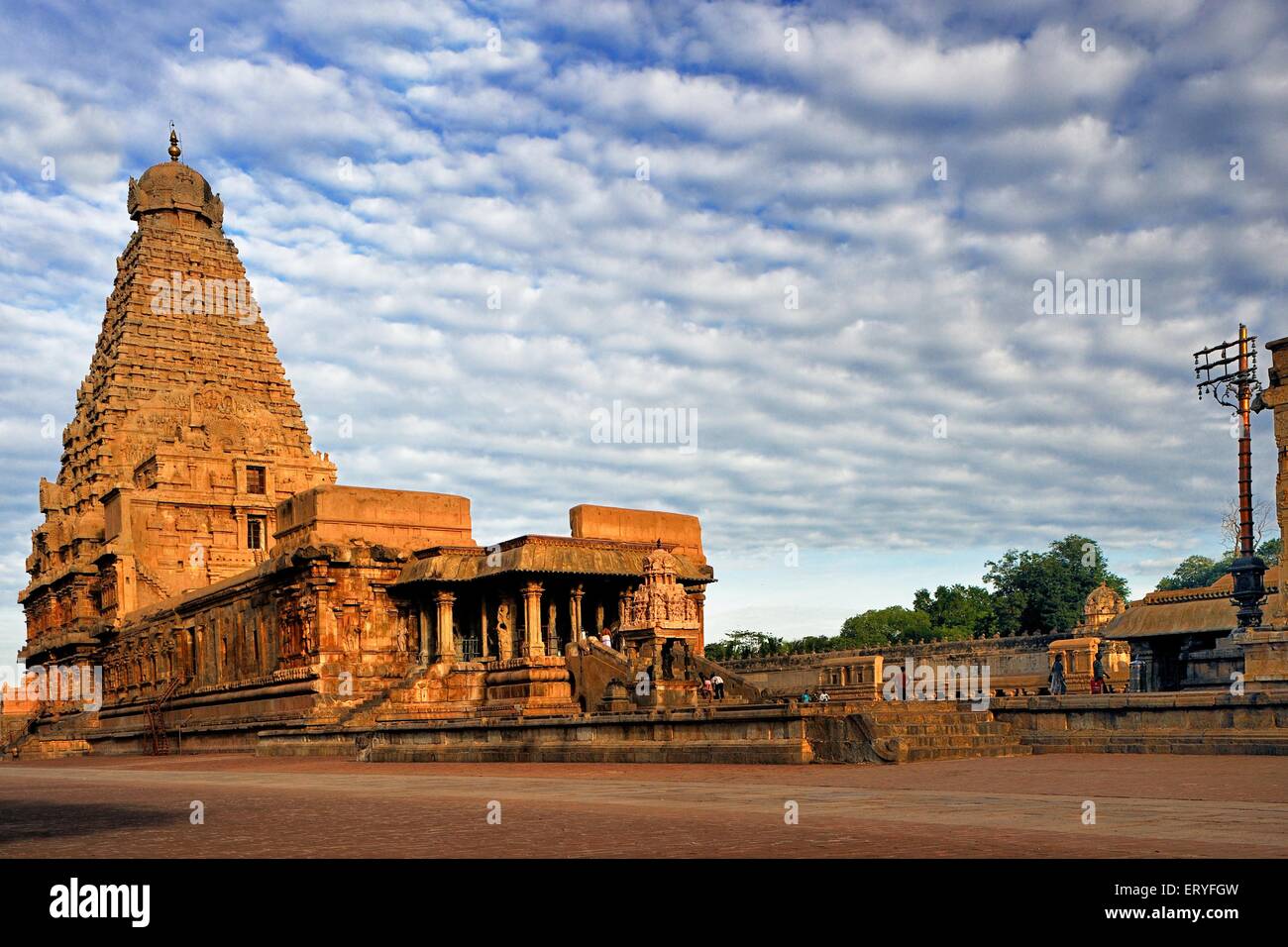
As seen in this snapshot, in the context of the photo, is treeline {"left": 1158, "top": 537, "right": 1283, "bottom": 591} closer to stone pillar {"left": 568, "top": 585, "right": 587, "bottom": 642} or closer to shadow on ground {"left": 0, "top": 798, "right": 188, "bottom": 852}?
stone pillar {"left": 568, "top": 585, "right": 587, "bottom": 642}

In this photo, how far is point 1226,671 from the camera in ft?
129

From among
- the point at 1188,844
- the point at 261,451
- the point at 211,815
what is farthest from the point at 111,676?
the point at 1188,844

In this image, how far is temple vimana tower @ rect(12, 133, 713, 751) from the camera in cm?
4691

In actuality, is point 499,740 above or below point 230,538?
below

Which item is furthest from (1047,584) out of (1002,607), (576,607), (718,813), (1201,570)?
(718,813)

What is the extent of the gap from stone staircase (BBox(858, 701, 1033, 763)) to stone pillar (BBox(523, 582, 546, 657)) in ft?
75.8

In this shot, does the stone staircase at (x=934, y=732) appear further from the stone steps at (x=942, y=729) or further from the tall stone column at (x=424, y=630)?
the tall stone column at (x=424, y=630)

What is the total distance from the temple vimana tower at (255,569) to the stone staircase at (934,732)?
12.3 metres

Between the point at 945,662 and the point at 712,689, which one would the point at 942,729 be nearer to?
the point at 712,689

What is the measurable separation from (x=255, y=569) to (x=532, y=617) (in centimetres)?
1525

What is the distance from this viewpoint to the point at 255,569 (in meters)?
56.3
